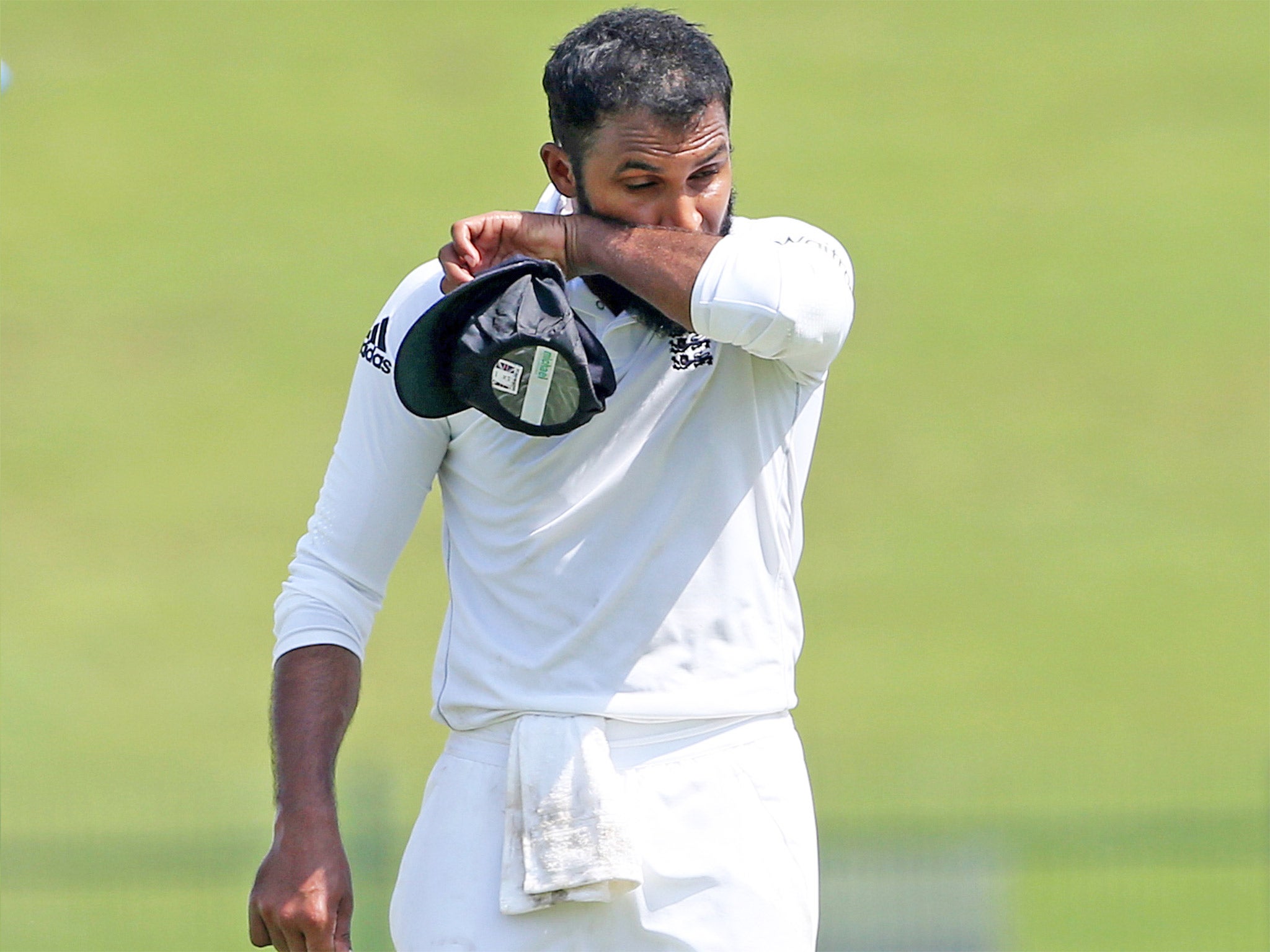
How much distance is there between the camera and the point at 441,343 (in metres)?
2.49

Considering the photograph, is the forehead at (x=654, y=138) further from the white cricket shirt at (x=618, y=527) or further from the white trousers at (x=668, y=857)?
the white trousers at (x=668, y=857)

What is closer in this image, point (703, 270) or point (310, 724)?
point (703, 270)

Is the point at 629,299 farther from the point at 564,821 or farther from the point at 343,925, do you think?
the point at 343,925

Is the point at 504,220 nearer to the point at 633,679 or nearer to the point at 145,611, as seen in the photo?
the point at 633,679

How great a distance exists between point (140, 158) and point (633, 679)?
72.4 feet

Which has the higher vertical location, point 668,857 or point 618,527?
point 618,527

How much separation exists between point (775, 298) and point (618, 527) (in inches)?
16.5

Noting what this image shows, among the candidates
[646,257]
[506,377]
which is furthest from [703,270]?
[506,377]

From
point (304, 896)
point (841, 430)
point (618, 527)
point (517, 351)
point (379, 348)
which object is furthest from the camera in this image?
point (841, 430)

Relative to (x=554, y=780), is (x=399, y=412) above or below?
above

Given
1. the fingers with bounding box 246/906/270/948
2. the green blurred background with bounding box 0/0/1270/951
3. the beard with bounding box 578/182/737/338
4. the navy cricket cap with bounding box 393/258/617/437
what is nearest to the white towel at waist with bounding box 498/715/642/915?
the fingers with bounding box 246/906/270/948

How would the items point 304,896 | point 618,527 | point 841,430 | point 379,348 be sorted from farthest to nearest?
point 841,430 < point 379,348 < point 618,527 < point 304,896

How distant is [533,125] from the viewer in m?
24.4

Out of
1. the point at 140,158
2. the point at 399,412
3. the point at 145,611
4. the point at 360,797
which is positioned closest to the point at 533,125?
the point at 140,158
